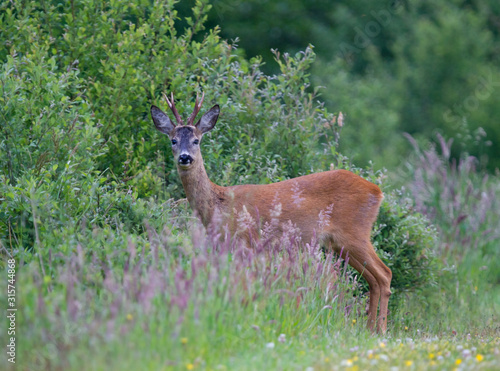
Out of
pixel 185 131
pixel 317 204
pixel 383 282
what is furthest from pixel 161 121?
pixel 383 282

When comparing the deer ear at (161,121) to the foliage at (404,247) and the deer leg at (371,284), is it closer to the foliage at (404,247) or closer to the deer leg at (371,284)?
the deer leg at (371,284)

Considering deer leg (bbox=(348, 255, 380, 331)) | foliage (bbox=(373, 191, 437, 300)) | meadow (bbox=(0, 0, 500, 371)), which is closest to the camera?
meadow (bbox=(0, 0, 500, 371))

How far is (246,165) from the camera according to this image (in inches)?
341

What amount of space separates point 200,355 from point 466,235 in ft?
22.3

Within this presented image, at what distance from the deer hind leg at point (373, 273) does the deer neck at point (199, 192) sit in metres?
1.43

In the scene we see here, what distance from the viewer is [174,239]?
5844 mm

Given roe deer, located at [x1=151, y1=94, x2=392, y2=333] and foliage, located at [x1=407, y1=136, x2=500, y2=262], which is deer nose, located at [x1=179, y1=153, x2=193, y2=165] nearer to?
roe deer, located at [x1=151, y1=94, x2=392, y2=333]

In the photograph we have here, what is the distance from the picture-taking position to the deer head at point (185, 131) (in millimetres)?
7363

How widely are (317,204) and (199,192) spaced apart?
3.85 feet

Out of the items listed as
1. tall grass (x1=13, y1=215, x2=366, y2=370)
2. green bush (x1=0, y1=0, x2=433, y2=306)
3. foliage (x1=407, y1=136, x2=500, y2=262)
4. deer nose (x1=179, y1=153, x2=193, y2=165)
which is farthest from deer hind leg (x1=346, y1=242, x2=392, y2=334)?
foliage (x1=407, y1=136, x2=500, y2=262)

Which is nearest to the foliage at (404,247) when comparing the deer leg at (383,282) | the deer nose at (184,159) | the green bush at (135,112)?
the green bush at (135,112)

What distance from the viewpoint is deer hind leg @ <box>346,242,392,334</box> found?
7.43m

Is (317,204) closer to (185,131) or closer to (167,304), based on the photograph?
(185,131)

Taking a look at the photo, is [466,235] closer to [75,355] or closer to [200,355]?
[200,355]
